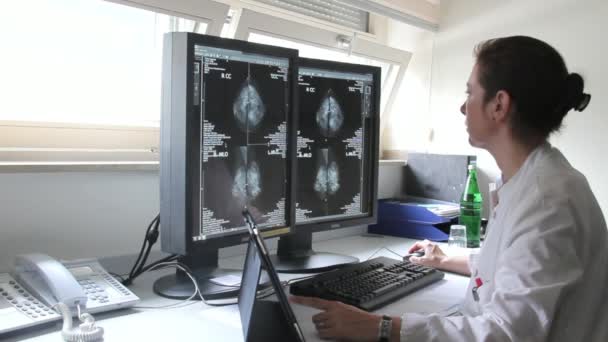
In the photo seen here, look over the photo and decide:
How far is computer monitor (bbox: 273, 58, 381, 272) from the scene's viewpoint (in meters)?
1.54

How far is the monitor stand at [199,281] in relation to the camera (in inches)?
47.8

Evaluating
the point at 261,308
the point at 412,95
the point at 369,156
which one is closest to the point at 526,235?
the point at 261,308

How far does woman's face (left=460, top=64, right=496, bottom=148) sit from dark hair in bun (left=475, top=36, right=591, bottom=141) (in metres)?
0.02

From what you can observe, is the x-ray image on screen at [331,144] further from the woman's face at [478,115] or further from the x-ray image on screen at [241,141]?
the woman's face at [478,115]

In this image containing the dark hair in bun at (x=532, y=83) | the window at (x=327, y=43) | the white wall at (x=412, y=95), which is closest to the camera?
the dark hair in bun at (x=532, y=83)

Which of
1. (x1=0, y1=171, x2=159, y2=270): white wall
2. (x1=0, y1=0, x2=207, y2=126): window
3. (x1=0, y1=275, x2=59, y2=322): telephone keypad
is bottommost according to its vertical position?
(x1=0, y1=275, x2=59, y2=322): telephone keypad

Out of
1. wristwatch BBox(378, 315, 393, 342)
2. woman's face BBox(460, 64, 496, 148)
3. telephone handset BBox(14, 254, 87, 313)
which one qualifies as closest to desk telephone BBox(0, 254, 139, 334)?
telephone handset BBox(14, 254, 87, 313)

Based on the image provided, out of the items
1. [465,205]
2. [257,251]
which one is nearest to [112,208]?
[257,251]

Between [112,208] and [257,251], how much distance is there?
2.06ft

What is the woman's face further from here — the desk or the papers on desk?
the papers on desk

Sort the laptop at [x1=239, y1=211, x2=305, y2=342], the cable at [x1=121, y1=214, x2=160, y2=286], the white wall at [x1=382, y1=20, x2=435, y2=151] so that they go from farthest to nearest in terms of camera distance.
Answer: the white wall at [x1=382, y1=20, x2=435, y2=151]
the cable at [x1=121, y1=214, x2=160, y2=286]
the laptop at [x1=239, y1=211, x2=305, y2=342]

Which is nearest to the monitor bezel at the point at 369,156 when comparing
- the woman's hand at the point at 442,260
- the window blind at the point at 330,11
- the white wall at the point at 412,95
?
the woman's hand at the point at 442,260

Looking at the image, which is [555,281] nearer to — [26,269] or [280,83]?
[280,83]

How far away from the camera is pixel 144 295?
1234mm
